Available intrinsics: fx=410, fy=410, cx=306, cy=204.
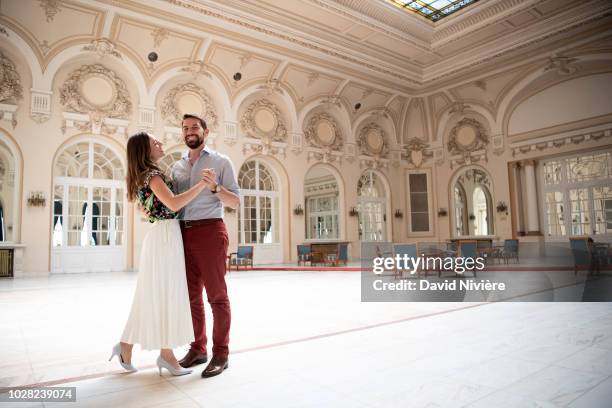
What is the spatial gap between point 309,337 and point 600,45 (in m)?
12.9

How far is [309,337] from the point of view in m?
3.03

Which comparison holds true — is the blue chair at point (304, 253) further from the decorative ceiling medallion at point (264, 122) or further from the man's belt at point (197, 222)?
the man's belt at point (197, 222)

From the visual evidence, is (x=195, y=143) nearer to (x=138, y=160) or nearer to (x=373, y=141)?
(x=138, y=160)

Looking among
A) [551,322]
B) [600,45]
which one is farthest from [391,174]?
[551,322]

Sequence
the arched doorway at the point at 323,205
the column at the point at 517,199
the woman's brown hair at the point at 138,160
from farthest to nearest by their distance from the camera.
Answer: the arched doorway at the point at 323,205, the column at the point at 517,199, the woman's brown hair at the point at 138,160

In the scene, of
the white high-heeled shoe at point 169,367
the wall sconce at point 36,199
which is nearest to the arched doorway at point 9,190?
the wall sconce at point 36,199

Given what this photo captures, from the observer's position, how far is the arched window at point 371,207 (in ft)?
49.3

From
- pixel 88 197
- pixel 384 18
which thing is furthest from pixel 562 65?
pixel 88 197

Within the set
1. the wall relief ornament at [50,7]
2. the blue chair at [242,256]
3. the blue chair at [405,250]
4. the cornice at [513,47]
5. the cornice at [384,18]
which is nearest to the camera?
the blue chair at [405,250]

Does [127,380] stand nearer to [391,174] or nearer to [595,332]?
[595,332]

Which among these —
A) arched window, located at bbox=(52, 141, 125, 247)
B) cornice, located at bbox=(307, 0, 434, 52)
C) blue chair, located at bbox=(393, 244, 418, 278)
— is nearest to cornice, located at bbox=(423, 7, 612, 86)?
cornice, located at bbox=(307, 0, 434, 52)

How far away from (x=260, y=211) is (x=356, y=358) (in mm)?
10561

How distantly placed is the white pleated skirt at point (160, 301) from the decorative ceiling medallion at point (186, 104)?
29.9 ft

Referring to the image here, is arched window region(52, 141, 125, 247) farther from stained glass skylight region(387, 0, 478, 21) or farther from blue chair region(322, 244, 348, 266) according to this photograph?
stained glass skylight region(387, 0, 478, 21)
